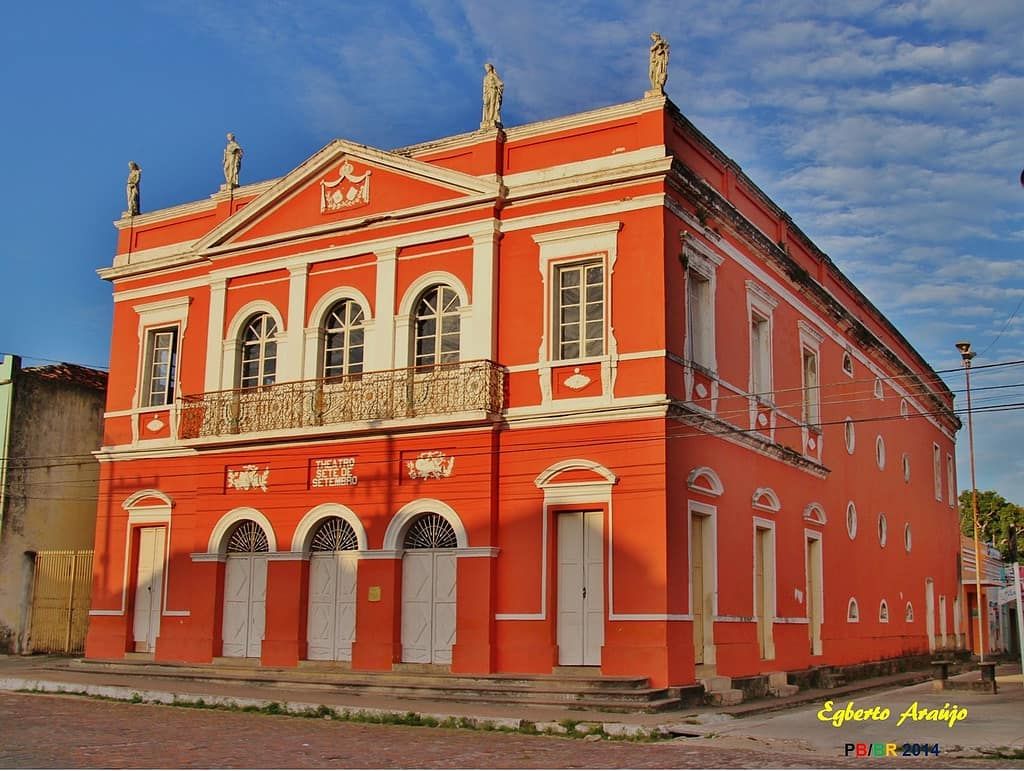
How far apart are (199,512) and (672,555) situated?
923cm

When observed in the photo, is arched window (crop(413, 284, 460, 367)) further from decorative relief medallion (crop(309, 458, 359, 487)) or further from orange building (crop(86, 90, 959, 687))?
decorative relief medallion (crop(309, 458, 359, 487))

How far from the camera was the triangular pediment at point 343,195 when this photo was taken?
64.8 ft

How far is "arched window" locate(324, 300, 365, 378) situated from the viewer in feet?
67.5

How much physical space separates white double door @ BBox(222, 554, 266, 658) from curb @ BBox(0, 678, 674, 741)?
3010 millimetres

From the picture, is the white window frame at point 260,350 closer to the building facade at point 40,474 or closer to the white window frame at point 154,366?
the white window frame at point 154,366

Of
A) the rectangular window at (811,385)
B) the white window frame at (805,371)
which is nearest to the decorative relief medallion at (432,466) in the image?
the white window frame at (805,371)

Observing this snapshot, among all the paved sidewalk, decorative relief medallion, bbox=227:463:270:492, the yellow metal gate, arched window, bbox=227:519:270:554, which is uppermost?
decorative relief medallion, bbox=227:463:270:492

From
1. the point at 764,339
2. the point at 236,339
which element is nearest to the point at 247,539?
the point at 236,339

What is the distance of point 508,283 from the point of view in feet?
62.3

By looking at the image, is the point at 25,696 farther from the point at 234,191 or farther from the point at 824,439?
the point at 824,439

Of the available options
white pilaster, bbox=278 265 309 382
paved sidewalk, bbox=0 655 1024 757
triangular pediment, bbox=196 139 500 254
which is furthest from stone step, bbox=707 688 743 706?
white pilaster, bbox=278 265 309 382

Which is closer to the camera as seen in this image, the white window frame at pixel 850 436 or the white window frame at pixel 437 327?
the white window frame at pixel 437 327

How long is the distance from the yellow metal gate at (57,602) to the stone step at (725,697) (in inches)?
585

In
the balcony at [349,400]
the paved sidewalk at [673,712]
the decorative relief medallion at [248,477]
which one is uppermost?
the balcony at [349,400]
